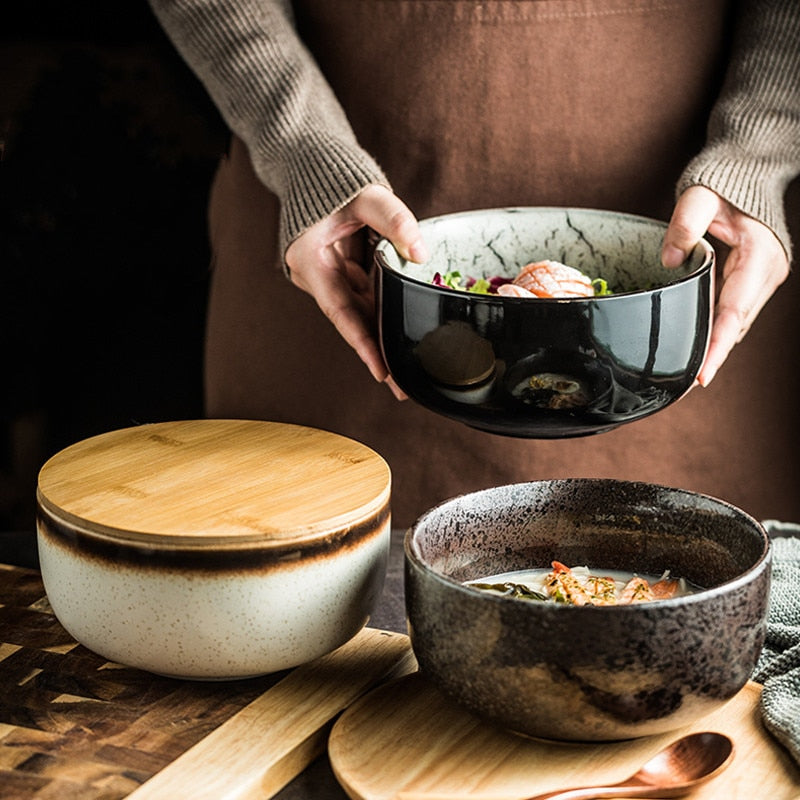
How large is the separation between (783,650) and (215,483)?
0.48m

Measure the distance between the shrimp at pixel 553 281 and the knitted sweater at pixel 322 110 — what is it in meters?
0.20

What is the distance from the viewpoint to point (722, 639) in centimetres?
77

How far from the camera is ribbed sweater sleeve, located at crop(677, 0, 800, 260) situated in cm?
125

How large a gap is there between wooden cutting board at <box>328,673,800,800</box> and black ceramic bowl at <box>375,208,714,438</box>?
239 millimetres

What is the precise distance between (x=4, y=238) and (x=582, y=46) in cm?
115

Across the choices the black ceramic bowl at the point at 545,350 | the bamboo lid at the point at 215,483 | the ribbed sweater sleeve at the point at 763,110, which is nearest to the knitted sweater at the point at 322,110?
the ribbed sweater sleeve at the point at 763,110

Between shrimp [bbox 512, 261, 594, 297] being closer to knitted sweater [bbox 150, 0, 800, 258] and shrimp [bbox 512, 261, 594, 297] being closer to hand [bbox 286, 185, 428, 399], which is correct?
hand [bbox 286, 185, 428, 399]

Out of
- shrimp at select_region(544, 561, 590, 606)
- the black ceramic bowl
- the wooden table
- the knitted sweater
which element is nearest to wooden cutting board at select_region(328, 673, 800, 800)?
the wooden table

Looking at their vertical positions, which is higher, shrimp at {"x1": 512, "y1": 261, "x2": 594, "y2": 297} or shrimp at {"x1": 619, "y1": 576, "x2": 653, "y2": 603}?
shrimp at {"x1": 512, "y1": 261, "x2": 594, "y2": 297}

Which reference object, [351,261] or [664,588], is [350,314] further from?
[664,588]

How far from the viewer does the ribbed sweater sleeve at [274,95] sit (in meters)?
1.24

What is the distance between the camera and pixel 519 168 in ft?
4.62

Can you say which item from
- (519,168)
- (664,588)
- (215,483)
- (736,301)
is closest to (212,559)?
(215,483)

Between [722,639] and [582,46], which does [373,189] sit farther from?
[722,639]
